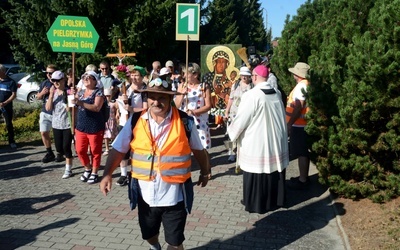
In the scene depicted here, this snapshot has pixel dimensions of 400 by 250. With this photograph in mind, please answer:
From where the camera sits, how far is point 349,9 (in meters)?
6.22

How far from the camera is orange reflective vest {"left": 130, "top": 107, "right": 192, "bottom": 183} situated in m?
3.56

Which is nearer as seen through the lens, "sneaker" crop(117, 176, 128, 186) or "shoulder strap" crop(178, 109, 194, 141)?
"shoulder strap" crop(178, 109, 194, 141)


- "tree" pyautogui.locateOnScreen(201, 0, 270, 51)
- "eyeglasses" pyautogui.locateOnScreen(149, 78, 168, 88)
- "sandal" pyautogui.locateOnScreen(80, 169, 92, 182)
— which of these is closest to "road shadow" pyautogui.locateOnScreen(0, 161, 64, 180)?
"sandal" pyautogui.locateOnScreen(80, 169, 92, 182)

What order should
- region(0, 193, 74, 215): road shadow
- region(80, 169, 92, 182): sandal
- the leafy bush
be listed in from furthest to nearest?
1. the leafy bush
2. region(80, 169, 92, 182): sandal
3. region(0, 193, 74, 215): road shadow

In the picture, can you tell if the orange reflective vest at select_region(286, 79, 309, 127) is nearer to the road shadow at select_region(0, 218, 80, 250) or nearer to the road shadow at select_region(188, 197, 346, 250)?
the road shadow at select_region(188, 197, 346, 250)

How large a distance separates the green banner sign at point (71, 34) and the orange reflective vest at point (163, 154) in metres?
4.35

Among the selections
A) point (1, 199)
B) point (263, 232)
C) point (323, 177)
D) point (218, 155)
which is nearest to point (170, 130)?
point (263, 232)

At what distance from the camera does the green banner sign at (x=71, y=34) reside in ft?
24.3

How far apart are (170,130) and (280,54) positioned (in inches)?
243

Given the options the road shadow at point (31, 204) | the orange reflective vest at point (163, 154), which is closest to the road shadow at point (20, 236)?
the road shadow at point (31, 204)

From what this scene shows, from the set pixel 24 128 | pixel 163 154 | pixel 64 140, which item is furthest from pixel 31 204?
pixel 24 128

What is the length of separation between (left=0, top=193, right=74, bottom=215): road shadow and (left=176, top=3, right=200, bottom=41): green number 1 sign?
3378 mm

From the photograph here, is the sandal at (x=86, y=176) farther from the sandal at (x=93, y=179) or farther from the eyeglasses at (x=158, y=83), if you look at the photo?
the eyeglasses at (x=158, y=83)

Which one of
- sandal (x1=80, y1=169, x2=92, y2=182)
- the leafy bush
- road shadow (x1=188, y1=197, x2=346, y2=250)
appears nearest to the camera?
road shadow (x1=188, y1=197, x2=346, y2=250)
